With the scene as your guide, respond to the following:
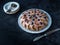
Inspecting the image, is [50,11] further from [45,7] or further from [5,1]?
[5,1]

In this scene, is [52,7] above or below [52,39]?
above

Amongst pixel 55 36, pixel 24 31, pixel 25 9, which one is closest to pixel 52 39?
pixel 55 36

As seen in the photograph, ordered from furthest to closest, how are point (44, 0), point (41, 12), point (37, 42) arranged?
1. point (44, 0)
2. point (41, 12)
3. point (37, 42)
